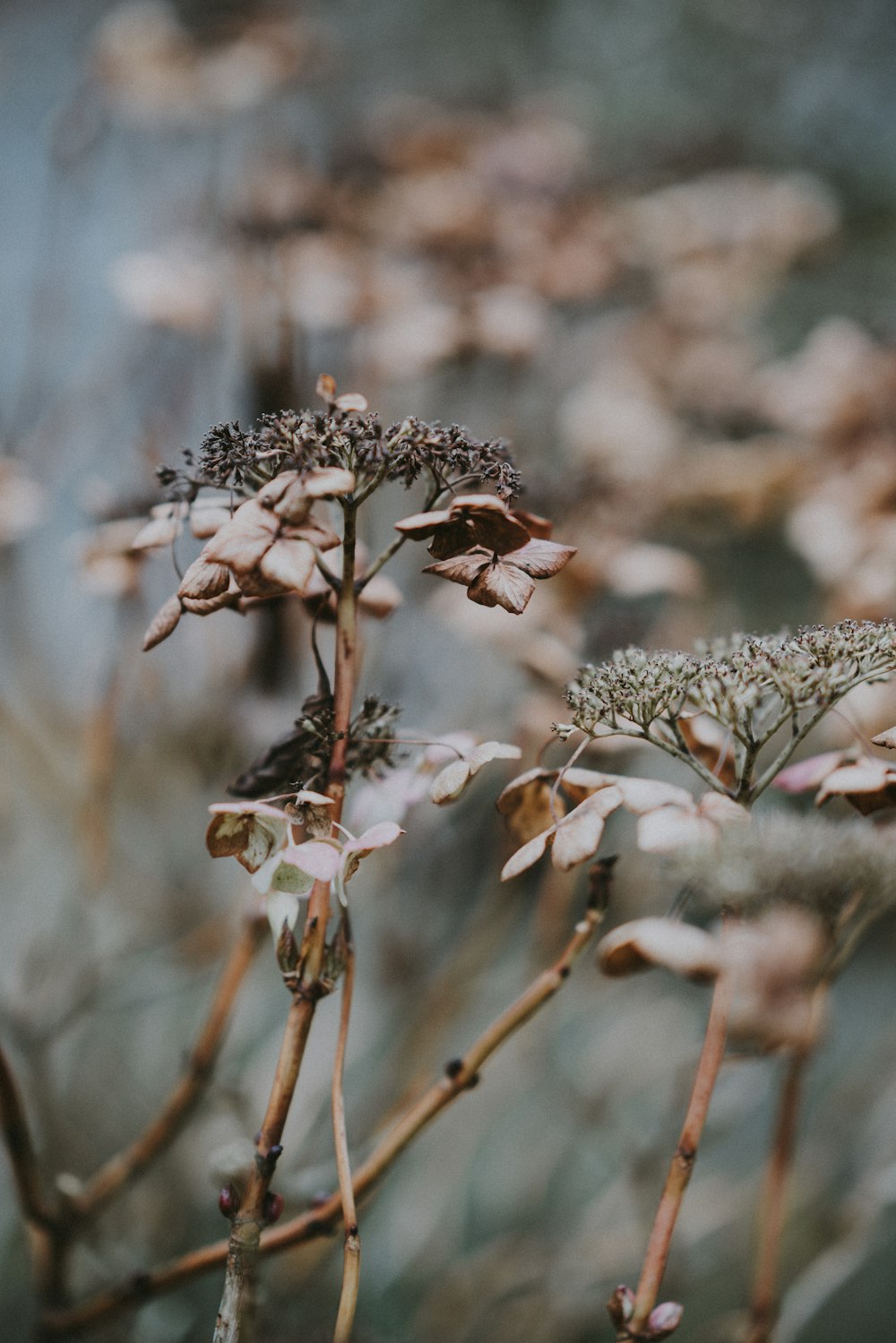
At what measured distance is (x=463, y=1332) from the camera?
0.83 meters

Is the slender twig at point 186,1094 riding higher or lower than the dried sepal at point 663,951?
higher

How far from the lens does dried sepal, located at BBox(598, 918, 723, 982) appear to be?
36 centimetres

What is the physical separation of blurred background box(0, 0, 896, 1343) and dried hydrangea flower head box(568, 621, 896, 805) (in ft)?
1.02

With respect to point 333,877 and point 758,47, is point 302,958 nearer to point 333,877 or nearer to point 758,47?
point 333,877

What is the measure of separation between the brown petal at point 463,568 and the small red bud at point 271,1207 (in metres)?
0.27

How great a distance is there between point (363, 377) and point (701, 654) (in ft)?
1.97

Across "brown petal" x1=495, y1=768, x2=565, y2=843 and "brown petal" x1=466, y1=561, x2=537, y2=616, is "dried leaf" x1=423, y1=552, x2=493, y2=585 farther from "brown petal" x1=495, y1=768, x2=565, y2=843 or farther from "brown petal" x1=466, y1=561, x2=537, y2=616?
"brown petal" x1=495, y1=768, x2=565, y2=843

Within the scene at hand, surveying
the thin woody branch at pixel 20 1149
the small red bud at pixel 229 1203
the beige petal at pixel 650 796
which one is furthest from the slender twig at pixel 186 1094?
the beige petal at pixel 650 796

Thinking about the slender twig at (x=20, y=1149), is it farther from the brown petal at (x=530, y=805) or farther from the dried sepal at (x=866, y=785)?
the dried sepal at (x=866, y=785)

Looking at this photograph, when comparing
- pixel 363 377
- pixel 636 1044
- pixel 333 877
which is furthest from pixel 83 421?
pixel 636 1044

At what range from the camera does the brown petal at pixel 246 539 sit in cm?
32

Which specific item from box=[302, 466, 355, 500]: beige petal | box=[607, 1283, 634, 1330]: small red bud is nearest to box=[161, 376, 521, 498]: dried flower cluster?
box=[302, 466, 355, 500]: beige petal

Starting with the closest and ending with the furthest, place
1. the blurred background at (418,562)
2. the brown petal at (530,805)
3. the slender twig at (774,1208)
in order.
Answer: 1. the brown petal at (530,805)
2. the slender twig at (774,1208)
3. the blurred background at (418,562)

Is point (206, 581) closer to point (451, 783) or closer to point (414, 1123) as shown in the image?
point (451, 783)
